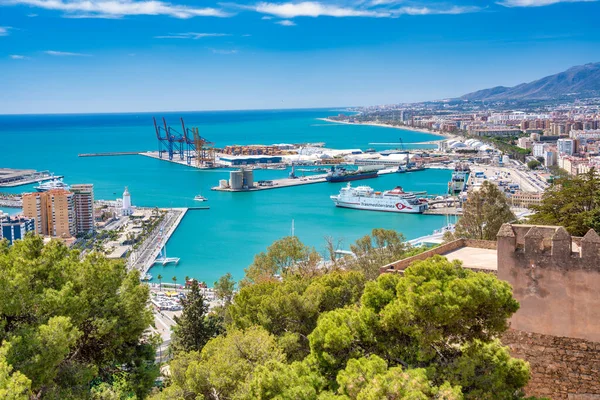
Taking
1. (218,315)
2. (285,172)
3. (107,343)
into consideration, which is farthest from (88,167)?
(107,343)

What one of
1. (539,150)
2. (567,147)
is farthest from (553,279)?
(567,147)

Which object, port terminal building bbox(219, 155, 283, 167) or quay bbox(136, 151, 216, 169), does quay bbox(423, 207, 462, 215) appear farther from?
quay bbox(136, 151, 216, 169)

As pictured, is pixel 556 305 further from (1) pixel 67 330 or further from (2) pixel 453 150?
(2) pixel 453 150

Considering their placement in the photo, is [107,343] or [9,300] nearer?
[9,300]

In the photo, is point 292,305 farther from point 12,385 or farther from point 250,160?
point 250,160

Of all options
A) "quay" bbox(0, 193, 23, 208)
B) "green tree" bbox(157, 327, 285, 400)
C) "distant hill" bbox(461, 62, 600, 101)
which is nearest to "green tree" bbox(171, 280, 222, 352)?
"green tree" bbox(157, 327, 285, 400)

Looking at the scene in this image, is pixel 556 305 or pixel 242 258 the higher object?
pixel 556 305
